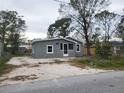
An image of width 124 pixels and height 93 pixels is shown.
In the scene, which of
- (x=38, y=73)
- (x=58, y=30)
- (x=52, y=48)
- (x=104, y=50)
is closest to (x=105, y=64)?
(x=104, y=50)

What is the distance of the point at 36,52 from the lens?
35.9 metres

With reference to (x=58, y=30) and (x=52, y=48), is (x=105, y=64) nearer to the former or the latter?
(x=52, y=48)

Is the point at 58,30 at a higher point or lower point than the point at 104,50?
higher

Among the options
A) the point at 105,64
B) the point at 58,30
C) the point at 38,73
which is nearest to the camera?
the point at 38,73

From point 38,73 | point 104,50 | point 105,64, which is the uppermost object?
point 104,50

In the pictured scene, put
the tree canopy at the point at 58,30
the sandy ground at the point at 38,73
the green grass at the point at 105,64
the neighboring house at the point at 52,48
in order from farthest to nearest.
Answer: the tree canopy at the point at 58,30, the neighboring house at the point at 52,48, the green grass at the point at 105,64, the sandy ground at the point at 38,73

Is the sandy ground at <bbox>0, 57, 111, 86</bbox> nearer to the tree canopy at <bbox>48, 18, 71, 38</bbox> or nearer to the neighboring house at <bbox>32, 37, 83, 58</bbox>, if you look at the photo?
the neighboring house at <bbox>32, 37, 83, 58</bbox>

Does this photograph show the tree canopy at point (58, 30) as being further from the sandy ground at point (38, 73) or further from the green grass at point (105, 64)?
the sandy ground at point (38, 73)

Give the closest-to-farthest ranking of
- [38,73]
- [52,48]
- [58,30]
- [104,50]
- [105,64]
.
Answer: [38,73]
[105,64]
[104,50]
[52,48]
[58,30]

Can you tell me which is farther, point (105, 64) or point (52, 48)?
point (52, 48)

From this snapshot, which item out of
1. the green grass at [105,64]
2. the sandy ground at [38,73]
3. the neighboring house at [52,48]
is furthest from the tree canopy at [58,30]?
the sandy ground at [38,73]

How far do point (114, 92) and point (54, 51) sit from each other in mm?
27095

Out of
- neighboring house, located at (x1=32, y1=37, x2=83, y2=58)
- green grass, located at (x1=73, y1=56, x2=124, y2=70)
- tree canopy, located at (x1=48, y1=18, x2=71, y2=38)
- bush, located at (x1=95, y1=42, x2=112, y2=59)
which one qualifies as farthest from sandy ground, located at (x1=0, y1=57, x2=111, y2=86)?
tree canopy, located at (x1=48, y1=18, x2=71, y2=38)

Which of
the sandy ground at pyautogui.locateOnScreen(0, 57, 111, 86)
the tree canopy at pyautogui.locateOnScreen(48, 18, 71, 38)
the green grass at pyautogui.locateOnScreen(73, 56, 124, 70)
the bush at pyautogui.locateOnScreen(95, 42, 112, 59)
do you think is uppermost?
the tree canopy at pyautogui.locateOnScreen(48, 18, 71, 38)
